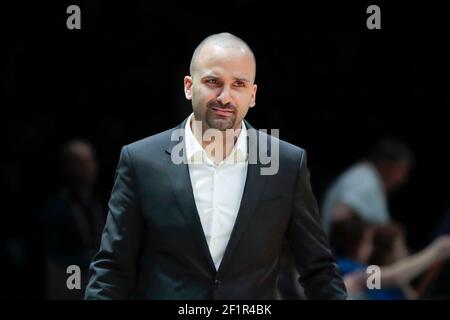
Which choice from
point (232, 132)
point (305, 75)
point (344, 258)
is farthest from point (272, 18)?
point (232, 132)

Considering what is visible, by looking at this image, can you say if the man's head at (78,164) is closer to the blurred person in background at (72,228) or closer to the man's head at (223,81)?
the blurred person in background at (72,228)

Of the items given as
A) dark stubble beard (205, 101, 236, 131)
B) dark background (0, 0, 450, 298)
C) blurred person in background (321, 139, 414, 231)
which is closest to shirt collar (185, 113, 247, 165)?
dark stubble beard (205, 101, 236, 131)

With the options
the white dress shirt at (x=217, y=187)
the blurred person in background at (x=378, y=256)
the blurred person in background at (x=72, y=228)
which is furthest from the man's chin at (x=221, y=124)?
the blurred person in background at (x=72, y=228)

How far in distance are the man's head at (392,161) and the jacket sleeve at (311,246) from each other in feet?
9.64

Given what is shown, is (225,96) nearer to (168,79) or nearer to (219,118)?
(219,118)

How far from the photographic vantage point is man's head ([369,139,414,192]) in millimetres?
5730

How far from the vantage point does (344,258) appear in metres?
4.52

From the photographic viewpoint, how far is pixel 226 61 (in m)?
2.67

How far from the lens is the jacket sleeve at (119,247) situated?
8.99 feet

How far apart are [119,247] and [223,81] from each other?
50 cm

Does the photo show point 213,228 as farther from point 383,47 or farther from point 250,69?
point 383,47

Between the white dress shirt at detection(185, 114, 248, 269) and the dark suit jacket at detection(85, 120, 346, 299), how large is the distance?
3cm

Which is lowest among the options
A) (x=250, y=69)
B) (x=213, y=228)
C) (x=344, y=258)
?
(x=344, y=258)
